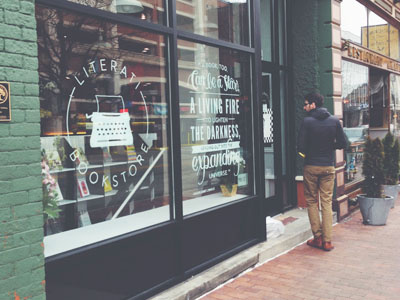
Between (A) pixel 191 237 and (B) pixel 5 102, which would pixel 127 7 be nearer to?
(B) pixel 5 102

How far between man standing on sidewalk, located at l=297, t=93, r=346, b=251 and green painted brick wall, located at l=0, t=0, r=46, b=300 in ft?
12.8

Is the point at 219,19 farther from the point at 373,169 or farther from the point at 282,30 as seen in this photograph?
the point at 373,169

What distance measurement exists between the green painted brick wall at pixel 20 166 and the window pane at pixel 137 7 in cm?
98

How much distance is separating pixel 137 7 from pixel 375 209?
16.9 ft

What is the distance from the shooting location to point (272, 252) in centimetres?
568

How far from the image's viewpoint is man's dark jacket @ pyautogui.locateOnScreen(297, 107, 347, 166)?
233 inches

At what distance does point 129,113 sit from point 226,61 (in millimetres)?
1809

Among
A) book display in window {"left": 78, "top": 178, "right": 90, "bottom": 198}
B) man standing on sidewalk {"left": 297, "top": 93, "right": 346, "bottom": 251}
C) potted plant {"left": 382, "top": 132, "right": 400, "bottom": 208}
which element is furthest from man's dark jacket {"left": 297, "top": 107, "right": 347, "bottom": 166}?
potted plant {"left": 382, "top": 132, "right": 400, "bottom": 208}

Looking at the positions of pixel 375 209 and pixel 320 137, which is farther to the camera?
pixel 375 209

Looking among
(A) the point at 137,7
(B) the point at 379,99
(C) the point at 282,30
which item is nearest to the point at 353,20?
(C) the point at 282,30

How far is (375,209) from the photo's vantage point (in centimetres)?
725

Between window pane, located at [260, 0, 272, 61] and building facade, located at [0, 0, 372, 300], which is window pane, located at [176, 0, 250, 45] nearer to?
building facade, located at [0, 0, 372, 300]

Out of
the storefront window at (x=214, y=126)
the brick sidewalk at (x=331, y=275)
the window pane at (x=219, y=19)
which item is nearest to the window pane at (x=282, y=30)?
the window pane at (x=219, y=19)

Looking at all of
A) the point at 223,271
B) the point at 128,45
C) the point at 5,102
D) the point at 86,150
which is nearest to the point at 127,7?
the point at 128,45
